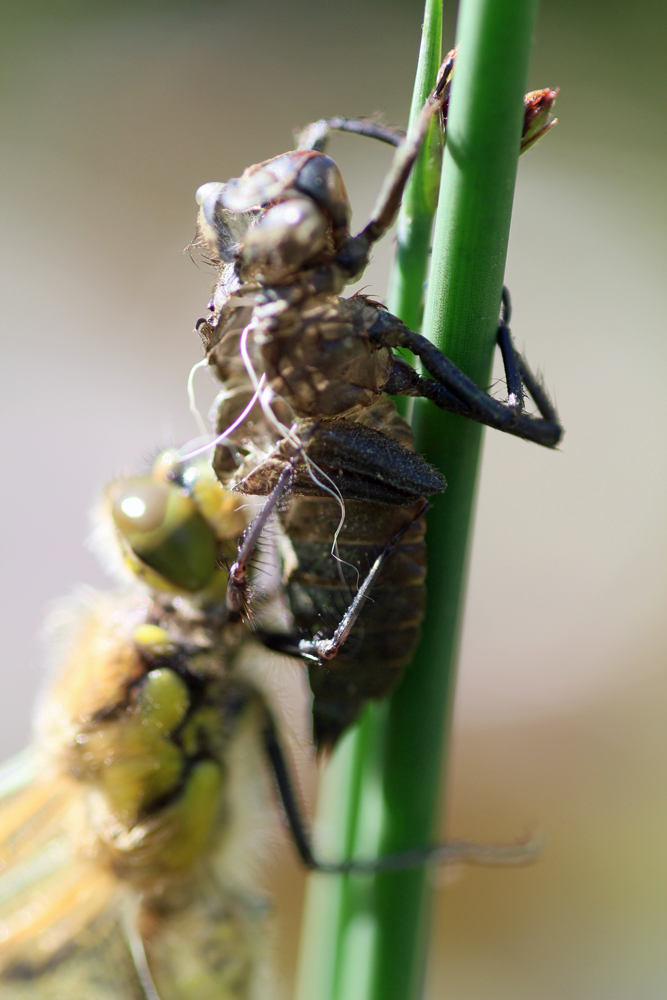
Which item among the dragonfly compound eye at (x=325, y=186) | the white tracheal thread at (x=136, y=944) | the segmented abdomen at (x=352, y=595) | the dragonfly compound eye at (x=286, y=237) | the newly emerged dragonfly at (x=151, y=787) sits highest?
the dragonfly compound eye at (x=325, y=186)

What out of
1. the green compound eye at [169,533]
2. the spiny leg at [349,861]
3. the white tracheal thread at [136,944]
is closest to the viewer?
the spiny leg at [349,861]

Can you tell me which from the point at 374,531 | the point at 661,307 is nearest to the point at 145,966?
the point at 374,531

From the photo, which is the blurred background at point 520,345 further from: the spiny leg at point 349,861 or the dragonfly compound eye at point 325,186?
the dragonfly compound eye at point 325,186

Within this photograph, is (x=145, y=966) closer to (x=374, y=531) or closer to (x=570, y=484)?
(x=374, y=531)

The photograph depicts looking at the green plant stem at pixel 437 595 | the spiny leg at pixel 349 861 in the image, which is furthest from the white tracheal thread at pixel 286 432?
the spiny leg at pixel 349 861

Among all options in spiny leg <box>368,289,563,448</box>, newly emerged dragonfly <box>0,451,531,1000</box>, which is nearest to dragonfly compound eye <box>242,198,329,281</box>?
spiny leg <box>368,289,563,448</box>

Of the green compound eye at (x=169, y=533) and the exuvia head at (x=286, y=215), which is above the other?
the exuvia head at (x=286, y=215)

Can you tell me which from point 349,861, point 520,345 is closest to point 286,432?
point 349,861

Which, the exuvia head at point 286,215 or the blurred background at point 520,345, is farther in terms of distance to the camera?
the blurred background at point 520,345

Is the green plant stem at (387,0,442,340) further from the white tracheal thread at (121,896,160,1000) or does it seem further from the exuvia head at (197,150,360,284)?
the white tracheal thread at (121,896,160,1000)
